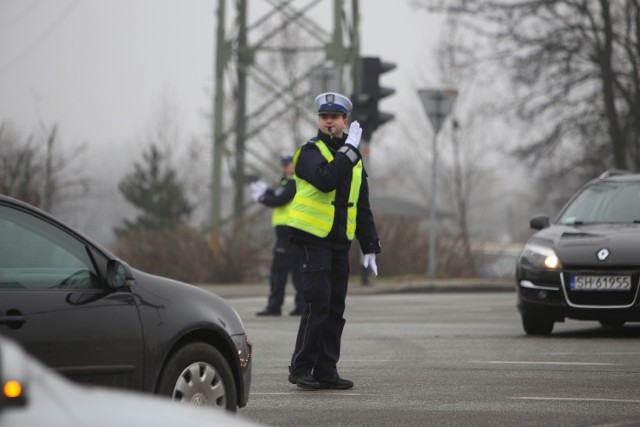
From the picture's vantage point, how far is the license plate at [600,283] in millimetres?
13164

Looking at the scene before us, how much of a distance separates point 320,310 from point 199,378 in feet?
8.48

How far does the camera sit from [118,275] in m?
7.07

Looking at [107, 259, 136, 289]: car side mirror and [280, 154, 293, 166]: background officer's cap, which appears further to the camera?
[280, 154, 293, 166]: background officer's cap

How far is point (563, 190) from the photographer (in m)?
42.1

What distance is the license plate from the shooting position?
13.2 meters

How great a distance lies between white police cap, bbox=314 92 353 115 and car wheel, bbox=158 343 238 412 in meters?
2.85

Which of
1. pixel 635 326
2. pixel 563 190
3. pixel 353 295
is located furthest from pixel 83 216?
pixel 635 326

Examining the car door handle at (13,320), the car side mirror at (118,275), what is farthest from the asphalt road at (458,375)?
the car door handle at (13,320)

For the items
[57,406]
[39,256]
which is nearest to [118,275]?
[39,256]

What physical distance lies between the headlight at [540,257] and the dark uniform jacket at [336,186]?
366 cm

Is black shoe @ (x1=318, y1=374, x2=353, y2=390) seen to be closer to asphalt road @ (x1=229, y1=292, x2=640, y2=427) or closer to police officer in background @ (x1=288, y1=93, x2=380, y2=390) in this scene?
police officer in background @ (x1=288, y1=93, x2=380, y2=390)

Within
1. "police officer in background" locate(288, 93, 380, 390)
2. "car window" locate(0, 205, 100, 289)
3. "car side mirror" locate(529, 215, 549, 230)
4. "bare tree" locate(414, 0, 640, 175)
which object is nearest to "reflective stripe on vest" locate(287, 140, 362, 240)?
"police officer in background" locate(288, 93, 380, 390)

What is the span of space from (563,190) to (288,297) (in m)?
20.9

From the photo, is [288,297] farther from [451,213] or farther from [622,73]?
[451,213]
